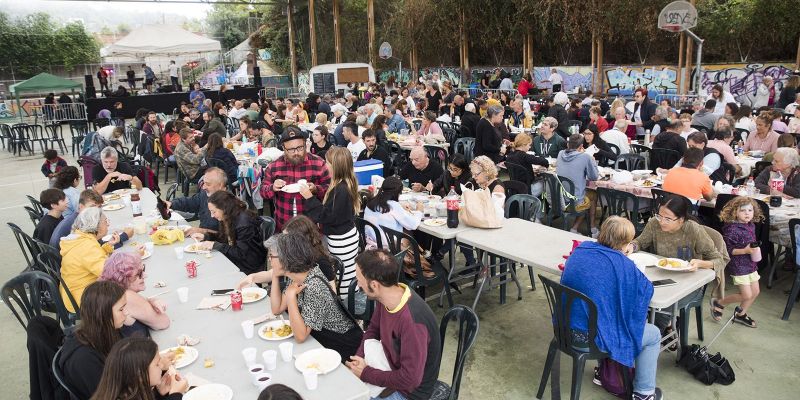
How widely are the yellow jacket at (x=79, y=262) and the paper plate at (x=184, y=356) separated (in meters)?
1.48

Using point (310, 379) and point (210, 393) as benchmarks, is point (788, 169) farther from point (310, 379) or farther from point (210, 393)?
point (210, 393)

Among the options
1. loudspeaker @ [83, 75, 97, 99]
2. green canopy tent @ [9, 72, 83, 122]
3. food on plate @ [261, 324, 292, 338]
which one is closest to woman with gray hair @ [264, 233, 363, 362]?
food on plate @ [261, 324, 292, 338]

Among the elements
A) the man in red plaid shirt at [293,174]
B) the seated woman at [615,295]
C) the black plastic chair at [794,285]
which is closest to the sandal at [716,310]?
the black plastic chair at [794,285]

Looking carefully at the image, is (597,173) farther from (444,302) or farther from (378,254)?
(378,254)

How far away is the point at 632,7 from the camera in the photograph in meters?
17.5

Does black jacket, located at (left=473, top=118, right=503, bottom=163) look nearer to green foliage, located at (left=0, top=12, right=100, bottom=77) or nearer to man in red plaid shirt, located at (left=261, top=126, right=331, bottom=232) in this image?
man in red plaid shirt, located at (left=261, top=126, right=331, bottom=232)

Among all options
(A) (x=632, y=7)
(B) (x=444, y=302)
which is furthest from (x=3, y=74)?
(B) (x=444, y=302)

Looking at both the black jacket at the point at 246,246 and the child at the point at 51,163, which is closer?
the black jacket at the point at 246,246

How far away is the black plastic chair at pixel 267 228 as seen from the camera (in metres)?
4.92

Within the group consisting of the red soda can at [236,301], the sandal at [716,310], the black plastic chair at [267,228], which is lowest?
the sandal at [716,310]

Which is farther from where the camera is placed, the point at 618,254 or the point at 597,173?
the point at 597,173

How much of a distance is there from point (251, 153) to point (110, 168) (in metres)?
2.56

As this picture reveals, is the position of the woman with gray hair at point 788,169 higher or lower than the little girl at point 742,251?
higher

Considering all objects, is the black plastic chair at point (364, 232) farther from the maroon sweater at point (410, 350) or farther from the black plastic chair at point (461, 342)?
the maroon sweater at point (410, 350)
